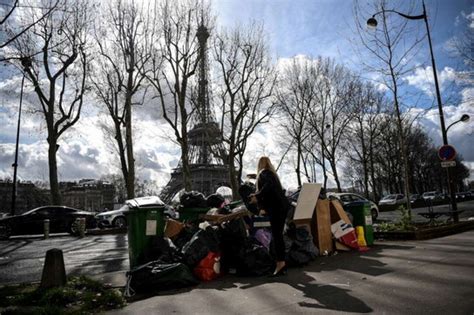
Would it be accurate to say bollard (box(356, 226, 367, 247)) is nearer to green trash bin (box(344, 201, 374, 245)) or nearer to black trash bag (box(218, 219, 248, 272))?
green trash bin (box(344, 201, 374, 245))

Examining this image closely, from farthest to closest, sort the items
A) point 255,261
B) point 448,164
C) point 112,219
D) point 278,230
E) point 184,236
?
point 112,219 < point 448,164 < point 184,236 < point 255,261 < point 278,230

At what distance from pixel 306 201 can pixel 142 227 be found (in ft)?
10.3

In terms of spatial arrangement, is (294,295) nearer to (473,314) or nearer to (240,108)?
(473,314)

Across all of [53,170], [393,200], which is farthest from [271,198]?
[393,200]

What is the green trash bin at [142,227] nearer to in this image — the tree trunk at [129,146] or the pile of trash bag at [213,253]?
the pile of trash bag at [213,253]

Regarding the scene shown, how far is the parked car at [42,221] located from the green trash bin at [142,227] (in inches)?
471

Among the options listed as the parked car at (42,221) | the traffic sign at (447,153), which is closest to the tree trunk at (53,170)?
the parked car at (42,221)

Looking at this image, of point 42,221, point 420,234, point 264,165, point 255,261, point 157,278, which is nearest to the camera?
point 157,278

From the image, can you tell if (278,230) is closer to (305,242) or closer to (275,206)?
(275,206)

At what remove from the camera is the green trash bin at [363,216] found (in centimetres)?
876

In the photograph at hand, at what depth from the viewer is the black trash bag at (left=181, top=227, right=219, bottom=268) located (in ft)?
19.5

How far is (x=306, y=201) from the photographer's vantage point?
24.6 feet

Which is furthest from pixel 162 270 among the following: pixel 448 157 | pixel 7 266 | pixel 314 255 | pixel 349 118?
pixel 349 118

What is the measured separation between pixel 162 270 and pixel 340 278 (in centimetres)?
251
